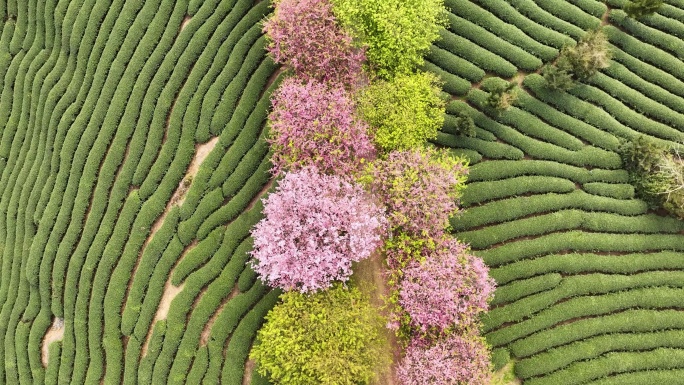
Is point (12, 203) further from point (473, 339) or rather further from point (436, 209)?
point (473, 339)

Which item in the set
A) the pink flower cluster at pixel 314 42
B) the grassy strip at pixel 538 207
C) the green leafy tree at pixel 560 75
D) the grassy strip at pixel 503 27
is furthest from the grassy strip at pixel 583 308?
the pink flower cluster at pixel 314 42

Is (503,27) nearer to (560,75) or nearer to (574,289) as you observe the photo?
(560,75)

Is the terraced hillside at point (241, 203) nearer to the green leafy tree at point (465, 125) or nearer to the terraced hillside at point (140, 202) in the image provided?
the terraced hillside at point (140, 202)

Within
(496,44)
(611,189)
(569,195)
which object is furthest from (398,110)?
(611,189)

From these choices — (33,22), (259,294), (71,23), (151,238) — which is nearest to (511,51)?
(259,294)

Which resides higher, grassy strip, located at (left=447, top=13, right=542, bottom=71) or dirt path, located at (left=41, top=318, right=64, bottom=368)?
grassy strip, located at (left=447, top=13, right=542, bottom=71)

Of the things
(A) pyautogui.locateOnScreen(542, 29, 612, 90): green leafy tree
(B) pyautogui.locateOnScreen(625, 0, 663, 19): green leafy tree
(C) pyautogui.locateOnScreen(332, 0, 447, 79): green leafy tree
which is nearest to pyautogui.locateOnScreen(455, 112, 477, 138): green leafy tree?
(C) pyautogui.locateOnScreen(332, 0, 447, 79): green leafy tree

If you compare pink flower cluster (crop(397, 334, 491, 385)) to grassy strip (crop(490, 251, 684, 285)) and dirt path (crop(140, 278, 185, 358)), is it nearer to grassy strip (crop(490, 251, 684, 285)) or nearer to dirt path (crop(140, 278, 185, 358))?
grassy strip (crop(490, 251, 684, 285))

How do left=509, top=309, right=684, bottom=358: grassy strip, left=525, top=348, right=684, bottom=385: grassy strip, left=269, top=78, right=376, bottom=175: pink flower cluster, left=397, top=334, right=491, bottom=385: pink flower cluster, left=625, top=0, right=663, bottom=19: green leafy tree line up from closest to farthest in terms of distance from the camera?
left=397, top=334, right=491, bottom=385: pink flower cluster < left=269, top=78, right=376, bottom=175: pink flower cluster < left=525, top=348, right=684, bottom=385: grassy strip < left=509, top=309, right=684, bottom=358: grassy strip < left=625, top=0, right=663, bottom=19: green leafy tree
